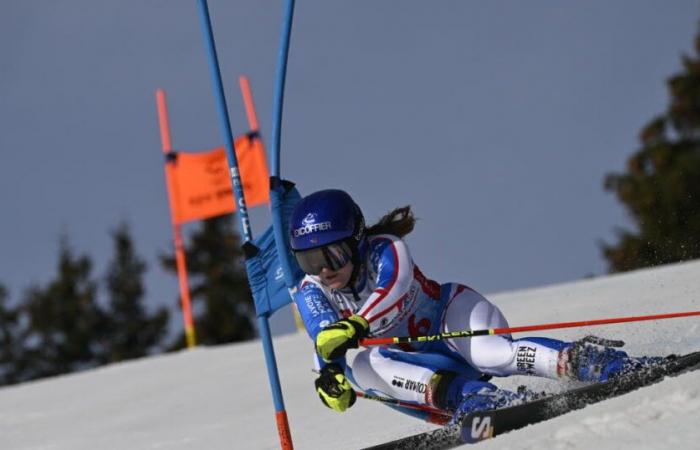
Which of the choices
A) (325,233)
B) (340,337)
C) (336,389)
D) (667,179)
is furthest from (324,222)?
(667,179)

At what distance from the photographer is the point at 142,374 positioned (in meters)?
11.1

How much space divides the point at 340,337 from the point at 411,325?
0.62 m

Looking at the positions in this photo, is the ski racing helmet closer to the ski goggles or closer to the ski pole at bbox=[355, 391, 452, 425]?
the ski goggles

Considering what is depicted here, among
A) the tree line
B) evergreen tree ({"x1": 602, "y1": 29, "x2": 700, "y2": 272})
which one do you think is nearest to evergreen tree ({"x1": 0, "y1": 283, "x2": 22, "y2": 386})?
the tree line

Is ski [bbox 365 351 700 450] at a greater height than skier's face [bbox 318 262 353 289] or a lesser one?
lesser

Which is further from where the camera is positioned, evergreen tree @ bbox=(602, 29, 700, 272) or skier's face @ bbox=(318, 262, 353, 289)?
evergreen tree @ bbox=(602, 29, 700, 272)

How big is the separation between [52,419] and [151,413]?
105cm

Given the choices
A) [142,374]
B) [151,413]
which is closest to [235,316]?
[142,374]

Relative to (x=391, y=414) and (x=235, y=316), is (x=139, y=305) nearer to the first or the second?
(x=235, y=316)

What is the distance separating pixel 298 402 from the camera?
A: 8070 mm

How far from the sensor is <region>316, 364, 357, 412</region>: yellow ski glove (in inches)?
173

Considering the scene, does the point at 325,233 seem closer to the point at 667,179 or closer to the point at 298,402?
the point at 298,402

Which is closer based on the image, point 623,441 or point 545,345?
point 623,441

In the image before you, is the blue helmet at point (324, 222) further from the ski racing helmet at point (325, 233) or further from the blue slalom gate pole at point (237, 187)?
the blue slalom gate pole at point (237, 187)
